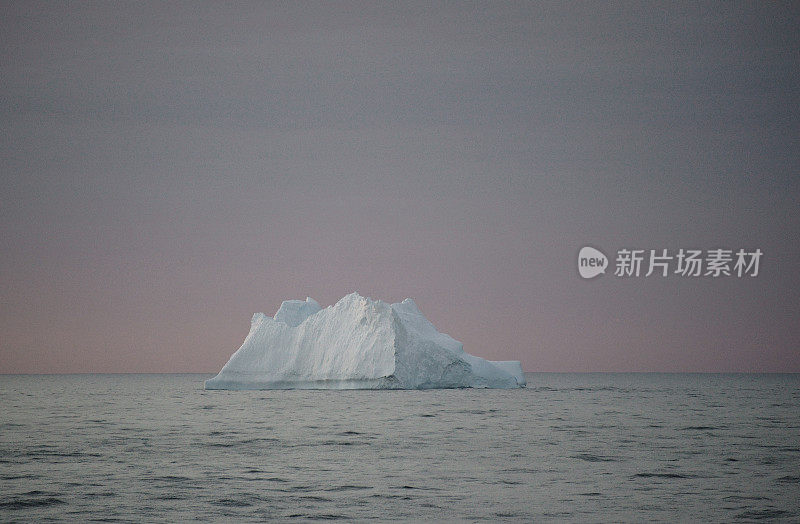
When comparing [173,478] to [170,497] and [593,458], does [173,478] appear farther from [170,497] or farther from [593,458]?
[593,458]

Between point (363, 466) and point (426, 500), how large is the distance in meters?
4.47

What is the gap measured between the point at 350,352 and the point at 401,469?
36.1 meters

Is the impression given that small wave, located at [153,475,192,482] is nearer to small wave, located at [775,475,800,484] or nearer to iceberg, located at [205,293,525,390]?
small wave, located at [775,475,800,484]

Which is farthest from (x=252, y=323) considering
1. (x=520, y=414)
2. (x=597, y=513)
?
(x=597, y=513)

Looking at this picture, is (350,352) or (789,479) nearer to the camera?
(789,479)

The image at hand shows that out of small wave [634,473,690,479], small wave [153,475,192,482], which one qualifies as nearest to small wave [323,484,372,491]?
small wave [153,475,192,482]

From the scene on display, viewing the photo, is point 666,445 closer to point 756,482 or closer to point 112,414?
point 756,482

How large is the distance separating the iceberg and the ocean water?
63.9 feet

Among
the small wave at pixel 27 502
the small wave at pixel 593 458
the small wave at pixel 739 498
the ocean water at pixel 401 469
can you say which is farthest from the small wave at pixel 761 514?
A: the small wave at pixel 27 502

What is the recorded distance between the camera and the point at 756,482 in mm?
15906

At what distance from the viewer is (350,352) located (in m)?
53.9

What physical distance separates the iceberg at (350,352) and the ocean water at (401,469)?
19486mm

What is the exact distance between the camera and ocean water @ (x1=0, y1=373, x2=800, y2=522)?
A: 43.8 ft

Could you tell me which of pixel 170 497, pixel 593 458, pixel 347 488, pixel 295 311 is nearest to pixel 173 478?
pixel 170 497
